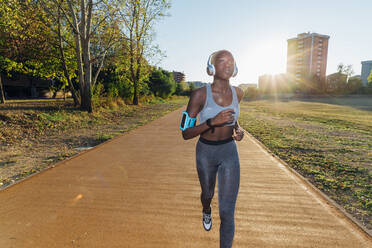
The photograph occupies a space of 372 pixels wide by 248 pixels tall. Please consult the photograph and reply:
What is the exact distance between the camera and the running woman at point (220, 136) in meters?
2.00

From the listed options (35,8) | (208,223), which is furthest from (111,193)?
(35,8)

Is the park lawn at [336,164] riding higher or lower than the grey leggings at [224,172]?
lower

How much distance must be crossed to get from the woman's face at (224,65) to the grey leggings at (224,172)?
667 millimetres

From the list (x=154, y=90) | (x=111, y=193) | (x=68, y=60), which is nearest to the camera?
(x=111, y=193)

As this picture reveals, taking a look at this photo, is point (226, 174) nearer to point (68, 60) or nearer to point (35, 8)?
point (35, 8)

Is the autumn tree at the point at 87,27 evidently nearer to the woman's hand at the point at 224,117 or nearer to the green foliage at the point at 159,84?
the woman's hand at the point at 224,117

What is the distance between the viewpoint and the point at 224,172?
2053mm

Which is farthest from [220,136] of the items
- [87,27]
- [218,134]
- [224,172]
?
[87,27]

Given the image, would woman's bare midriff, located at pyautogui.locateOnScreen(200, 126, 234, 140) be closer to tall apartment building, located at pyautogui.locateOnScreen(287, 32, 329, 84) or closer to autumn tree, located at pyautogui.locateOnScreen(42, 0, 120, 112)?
autumn tree, located at pyautogui.locateOnScreen(42, 0, 120, 112)

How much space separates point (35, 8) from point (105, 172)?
1166cm

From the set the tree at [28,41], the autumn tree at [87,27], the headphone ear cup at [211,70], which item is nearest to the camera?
the headphone ear cup at [211,70]

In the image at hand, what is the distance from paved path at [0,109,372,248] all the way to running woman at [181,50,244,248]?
2.02 feet

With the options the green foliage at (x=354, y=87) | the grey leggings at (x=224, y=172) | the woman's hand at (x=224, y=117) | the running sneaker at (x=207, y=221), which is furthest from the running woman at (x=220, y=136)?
the green foliage at (x=354, y=87)

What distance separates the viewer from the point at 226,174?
2.05 metres
